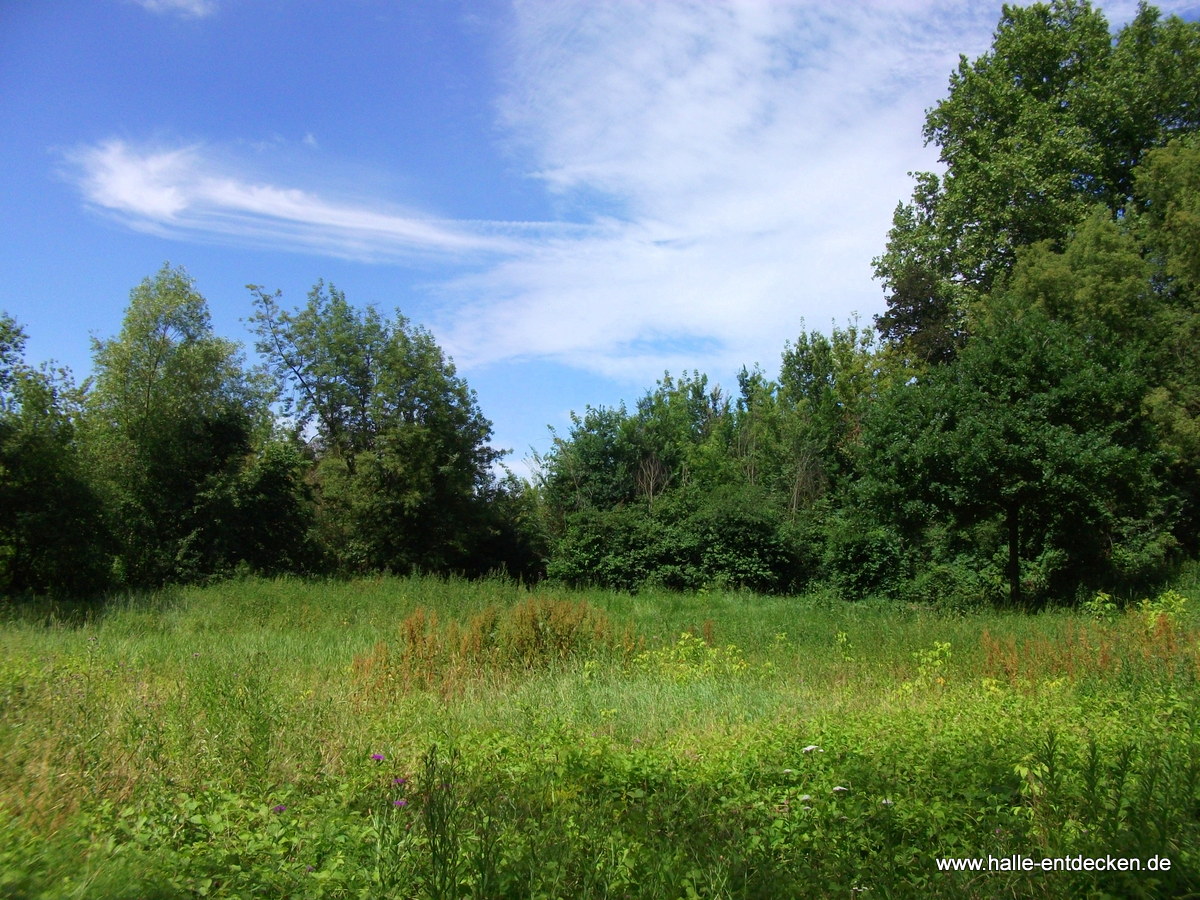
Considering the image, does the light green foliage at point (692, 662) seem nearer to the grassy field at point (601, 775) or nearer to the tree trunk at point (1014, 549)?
the grassy field at point (601, 775)

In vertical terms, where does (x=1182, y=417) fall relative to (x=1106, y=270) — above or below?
below

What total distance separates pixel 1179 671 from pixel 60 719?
10083 millimetres

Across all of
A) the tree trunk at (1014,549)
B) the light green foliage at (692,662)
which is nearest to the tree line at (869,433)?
the tree trunk at (1014,549)

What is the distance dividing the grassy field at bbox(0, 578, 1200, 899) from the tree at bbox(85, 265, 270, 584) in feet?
49.4

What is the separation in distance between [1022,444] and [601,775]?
14.0 m


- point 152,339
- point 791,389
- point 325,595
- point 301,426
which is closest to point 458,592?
point 325,595

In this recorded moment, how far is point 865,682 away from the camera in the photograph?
28.2 ft

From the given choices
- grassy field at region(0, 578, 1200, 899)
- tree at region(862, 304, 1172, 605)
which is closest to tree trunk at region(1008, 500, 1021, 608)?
tree at region(862, 304, 1172, 605)

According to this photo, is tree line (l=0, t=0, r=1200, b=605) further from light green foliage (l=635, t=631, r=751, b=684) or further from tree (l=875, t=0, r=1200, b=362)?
light green foliage (l=635, t=631, r=751, b=684)

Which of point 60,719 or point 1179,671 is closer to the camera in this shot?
point 60,719

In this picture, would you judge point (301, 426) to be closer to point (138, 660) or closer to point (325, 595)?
point (325, 595)

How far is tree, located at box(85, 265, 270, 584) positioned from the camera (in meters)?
23.1

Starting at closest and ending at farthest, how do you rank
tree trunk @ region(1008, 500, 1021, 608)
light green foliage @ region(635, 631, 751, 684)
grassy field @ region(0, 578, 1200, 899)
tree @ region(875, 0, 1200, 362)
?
grassy field @ region(0, 578, 1200, 899), light green foliage @ region(635, 631, 751, 684), tree trunk @ region(1008, 500, 1021, 608), tree @ region(875, 0, 1200, 362)

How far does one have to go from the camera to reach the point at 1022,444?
50.8ft
